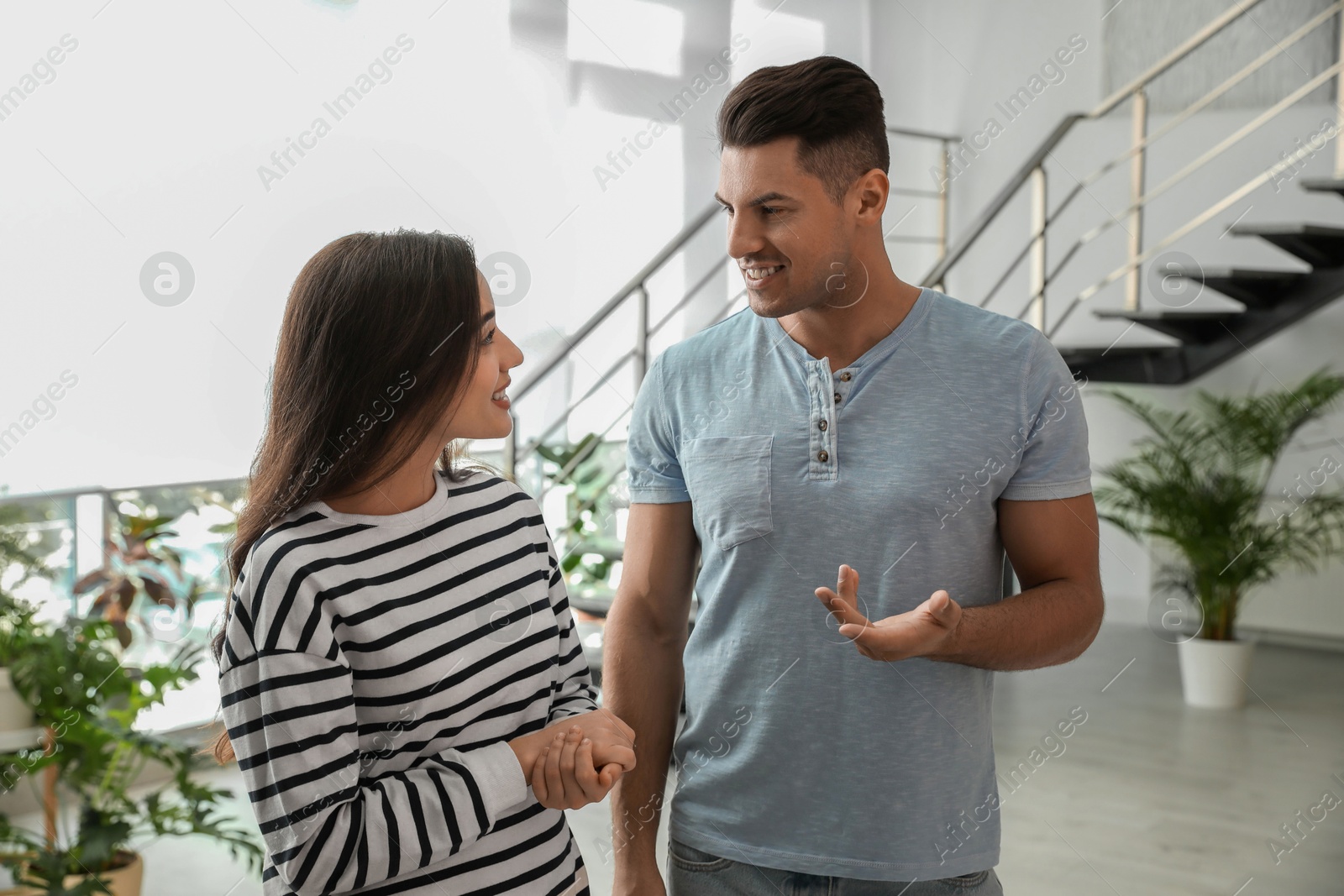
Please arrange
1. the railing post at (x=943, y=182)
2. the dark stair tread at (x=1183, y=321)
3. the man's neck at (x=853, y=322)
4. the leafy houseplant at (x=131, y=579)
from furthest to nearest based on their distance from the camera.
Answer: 1. the railing post at (x=943, y=182)
2. the dark stair tread at (x=1183, y=321)
3. the leafy houseplant at (x=131, y=579)
4. the man's neck at (x=853, y=322)

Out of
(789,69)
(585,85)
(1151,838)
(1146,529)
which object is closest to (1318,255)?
(1146,529)

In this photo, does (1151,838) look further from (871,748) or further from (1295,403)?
(871,748)

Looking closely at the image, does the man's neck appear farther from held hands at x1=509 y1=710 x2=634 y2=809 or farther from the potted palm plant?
the potted palm plant

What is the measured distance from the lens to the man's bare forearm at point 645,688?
125 centimetres

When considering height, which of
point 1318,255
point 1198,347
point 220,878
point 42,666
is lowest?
point 220,878

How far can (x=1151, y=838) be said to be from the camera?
10.2 feet

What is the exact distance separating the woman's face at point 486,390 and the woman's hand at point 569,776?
0.93 feet

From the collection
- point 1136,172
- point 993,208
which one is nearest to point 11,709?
point 993,208

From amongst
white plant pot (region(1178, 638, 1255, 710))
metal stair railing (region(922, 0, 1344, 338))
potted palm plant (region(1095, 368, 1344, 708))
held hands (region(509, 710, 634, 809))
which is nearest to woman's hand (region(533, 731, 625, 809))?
held hands (region(509, 710, 634, 809))

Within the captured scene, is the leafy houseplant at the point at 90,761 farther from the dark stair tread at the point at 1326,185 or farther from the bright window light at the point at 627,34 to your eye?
the dark stair tread at the point at 1326,185

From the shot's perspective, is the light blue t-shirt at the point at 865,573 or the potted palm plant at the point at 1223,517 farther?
the potted palm plant at the point at 1223,517

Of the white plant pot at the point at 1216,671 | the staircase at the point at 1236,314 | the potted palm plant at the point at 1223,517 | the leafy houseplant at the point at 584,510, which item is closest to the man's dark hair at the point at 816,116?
the leafy houseplant at the point at 584,510

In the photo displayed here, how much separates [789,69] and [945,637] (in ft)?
2.04

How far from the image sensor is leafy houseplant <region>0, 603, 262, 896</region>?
2352 millimetres
